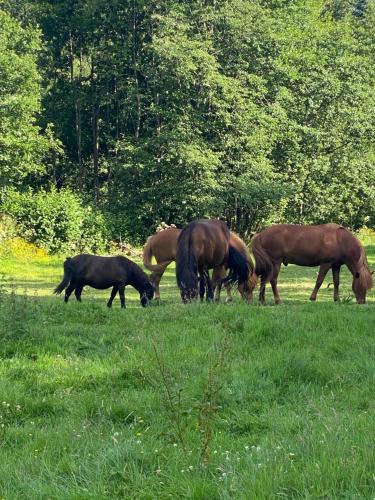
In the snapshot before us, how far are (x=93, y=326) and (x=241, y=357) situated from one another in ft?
8.92

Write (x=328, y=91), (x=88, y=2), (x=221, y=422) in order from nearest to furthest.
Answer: (x=221, y=422) < (x=88, y=2) < (x=328, y=91)

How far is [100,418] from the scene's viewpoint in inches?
214

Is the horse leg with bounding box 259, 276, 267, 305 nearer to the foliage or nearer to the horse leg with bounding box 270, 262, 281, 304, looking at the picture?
the horse leg with bounding box 270, 262, 281, 304

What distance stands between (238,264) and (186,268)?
62.0 inches

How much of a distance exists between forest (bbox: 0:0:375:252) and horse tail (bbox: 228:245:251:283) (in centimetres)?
1724

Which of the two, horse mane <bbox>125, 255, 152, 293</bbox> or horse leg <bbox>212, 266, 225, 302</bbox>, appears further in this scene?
horse mane <bbox>125, 255, 152, 293</bbox>

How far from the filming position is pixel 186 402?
5.74 meters

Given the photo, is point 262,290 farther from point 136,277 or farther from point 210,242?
point 136,277

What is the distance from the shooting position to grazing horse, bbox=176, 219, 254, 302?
40.1 feet

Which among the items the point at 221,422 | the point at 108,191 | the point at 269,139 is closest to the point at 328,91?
the point at 269,139

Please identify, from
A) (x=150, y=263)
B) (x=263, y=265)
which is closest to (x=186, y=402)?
(x=263, y=265)

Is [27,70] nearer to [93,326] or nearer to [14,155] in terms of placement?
[14,155]

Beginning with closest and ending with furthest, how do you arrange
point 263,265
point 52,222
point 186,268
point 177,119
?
point 186,268
point 263,265
point 52,222
point 177,119

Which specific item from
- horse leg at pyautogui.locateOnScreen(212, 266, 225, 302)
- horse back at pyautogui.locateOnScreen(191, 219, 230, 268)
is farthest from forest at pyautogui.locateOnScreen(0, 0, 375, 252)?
horse back at pyautogui.locateOnScreen(191, 219, 230, 268)
